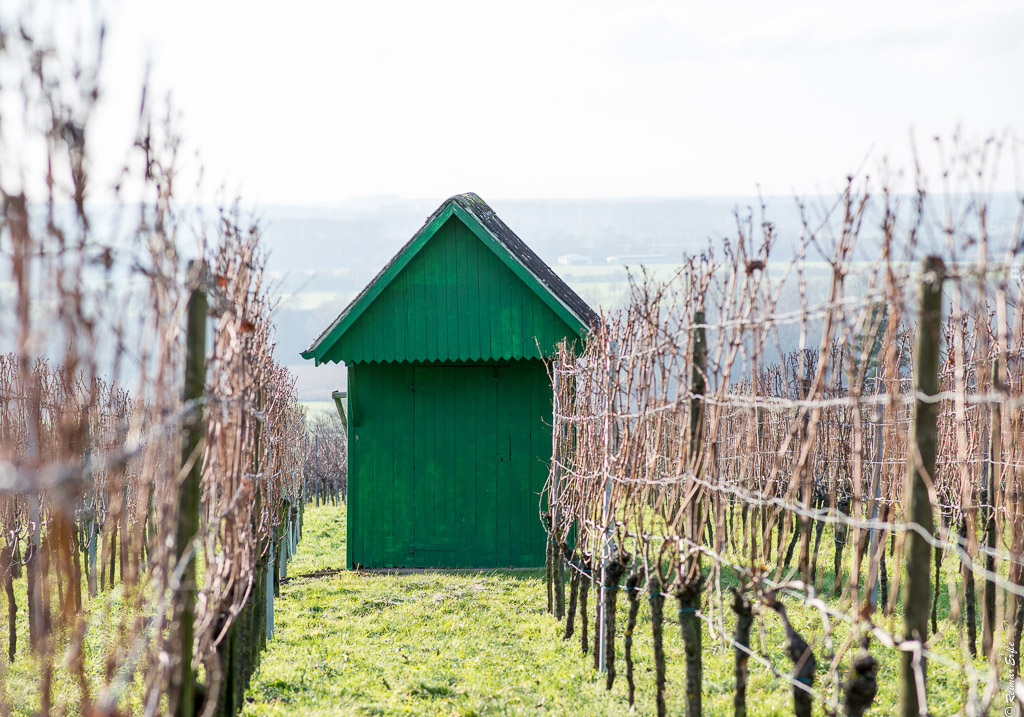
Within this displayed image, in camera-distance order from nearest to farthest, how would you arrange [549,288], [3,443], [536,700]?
[3,443] → [536,700] → [549,288]

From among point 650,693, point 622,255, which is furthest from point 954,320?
point 622,255

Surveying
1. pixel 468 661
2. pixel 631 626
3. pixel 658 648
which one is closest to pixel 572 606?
pixel 468 661

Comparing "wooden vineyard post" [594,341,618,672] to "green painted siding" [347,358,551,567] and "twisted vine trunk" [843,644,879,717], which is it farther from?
"green painted siding" [347,358,551,567]

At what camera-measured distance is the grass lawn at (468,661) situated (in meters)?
5.88

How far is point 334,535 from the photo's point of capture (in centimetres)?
1681

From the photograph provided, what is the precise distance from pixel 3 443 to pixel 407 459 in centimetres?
907

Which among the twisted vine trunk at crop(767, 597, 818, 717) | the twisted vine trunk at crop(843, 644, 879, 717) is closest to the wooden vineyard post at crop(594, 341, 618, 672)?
the twisted vine trunk at crop(767, 597, 818, 717)

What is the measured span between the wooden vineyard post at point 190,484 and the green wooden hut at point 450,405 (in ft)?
26.8

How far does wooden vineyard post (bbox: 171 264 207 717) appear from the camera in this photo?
2.98m

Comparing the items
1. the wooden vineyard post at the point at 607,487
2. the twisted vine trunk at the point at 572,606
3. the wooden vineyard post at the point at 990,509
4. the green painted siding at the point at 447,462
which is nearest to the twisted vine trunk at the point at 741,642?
the wooden vineyard post at the point at 990,509

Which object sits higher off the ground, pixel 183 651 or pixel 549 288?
pixel 549 288

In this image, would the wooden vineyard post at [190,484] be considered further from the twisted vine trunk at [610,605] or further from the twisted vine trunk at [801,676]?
the twisted vine trunk at [610,605]

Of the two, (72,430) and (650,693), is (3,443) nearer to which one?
(72,430)

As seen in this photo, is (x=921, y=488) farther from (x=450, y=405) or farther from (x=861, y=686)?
(x=450, y=405)
